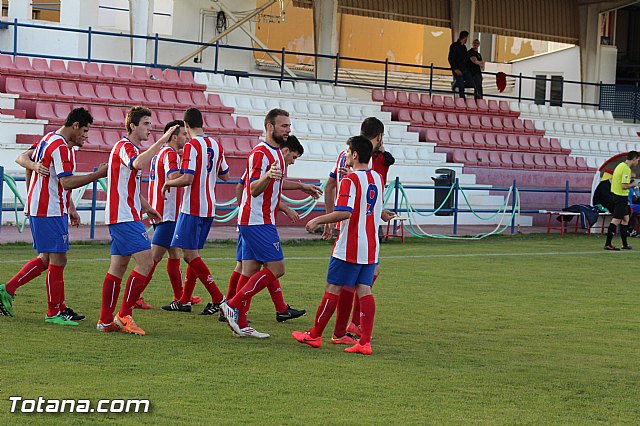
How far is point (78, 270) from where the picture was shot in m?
12.7

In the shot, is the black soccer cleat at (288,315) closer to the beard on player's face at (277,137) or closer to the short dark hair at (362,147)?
the beard on player's face at (277,137)

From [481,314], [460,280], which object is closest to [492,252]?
[460,280]

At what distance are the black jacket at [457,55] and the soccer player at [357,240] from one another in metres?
20.3

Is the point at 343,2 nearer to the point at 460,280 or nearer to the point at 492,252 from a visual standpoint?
the point at 492,252

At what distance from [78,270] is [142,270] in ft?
14.4

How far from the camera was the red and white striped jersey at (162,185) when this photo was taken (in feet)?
33.2

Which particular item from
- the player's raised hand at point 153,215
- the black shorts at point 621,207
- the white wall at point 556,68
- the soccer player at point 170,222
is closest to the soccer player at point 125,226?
the player's raised hand at point 153,215

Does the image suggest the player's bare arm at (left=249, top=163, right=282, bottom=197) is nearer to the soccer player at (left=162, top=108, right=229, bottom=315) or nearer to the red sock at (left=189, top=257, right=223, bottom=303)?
the soccer player at (left=162, top=108, right=229, bottom=315)

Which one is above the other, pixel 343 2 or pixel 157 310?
pixel 343 2

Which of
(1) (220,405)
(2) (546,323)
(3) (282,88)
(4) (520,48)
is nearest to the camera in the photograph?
(1) (220,405)

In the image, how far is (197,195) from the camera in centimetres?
955

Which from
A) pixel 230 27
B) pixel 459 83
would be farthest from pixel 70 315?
pixel 459 83

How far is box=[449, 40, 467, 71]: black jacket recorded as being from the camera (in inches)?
1093

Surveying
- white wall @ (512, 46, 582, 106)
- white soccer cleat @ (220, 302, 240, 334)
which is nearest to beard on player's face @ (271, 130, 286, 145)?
white soccer cleat @ (220, 302, 240, 334)
